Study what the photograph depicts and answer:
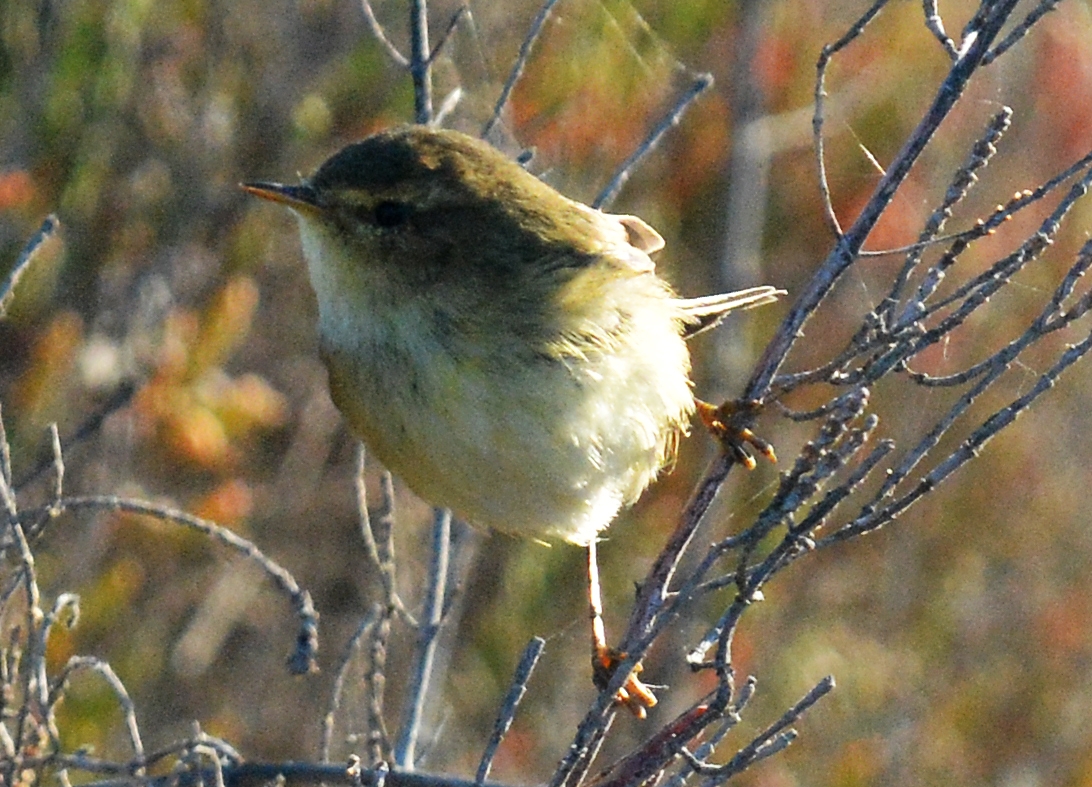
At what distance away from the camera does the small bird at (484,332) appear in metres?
2.94

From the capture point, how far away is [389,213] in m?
3.16

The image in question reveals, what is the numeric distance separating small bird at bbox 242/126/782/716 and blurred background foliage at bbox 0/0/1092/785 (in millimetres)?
1263

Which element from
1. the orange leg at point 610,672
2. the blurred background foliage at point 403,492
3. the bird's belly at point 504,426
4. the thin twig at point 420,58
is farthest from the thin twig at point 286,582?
the blurred background foliage at point 403,492

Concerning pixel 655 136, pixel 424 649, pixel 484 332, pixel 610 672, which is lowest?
pixel 610 672

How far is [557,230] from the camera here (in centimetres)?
324

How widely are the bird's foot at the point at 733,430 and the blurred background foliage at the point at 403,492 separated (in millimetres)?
1236

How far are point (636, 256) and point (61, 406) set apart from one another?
2.36 m

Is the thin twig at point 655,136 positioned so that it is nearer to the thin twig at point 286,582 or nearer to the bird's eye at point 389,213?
the bird's eye at point 389,213

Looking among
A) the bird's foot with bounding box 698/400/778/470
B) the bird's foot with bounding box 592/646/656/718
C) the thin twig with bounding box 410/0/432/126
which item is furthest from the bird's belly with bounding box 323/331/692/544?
the thin twig with bounding box 410/0/432/126

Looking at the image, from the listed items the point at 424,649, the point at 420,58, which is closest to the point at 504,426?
the point at 424,649

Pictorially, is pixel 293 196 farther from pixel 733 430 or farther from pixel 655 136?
pixel 733 430

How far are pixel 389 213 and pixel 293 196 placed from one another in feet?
0.67

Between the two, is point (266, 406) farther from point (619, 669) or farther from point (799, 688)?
point (619, 669)

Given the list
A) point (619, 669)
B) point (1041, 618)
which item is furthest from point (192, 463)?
point (1041, 618)
